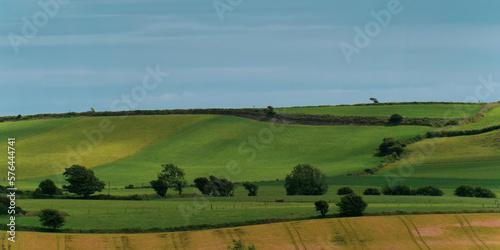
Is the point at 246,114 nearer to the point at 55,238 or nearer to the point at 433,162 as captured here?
the point at 433,162

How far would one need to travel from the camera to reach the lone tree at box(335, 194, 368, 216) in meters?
89.9

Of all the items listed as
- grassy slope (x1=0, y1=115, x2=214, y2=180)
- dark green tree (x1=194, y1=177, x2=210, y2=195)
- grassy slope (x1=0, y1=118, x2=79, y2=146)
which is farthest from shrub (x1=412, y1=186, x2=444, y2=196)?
grassy slope (x1=0, y1=118, x2=79, y2=146)

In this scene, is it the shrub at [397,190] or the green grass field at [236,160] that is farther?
the shrub at [397,190]

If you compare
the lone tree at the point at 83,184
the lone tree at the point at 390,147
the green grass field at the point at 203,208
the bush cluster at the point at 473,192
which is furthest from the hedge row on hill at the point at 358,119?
the lone tree at the point at 83,184

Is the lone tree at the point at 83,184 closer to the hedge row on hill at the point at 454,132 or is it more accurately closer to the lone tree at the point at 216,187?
the lone tree at the point at 216,187

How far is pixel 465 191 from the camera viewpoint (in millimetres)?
112500

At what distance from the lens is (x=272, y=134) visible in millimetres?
172875

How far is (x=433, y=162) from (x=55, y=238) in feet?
270

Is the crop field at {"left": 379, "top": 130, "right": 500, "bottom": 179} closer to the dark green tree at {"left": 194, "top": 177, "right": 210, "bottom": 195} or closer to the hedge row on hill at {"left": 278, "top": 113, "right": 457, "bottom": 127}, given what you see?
the hedge row on hill at {"left": 278, "top": 113, "right": 457, "bottom": 127}

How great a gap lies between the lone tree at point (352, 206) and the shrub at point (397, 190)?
26.2m

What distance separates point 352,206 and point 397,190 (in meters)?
28.0

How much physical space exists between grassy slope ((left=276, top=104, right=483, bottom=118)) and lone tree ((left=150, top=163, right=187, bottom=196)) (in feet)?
238

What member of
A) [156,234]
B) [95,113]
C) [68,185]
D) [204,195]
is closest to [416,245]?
[156,234]

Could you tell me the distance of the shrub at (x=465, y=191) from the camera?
112 meters
